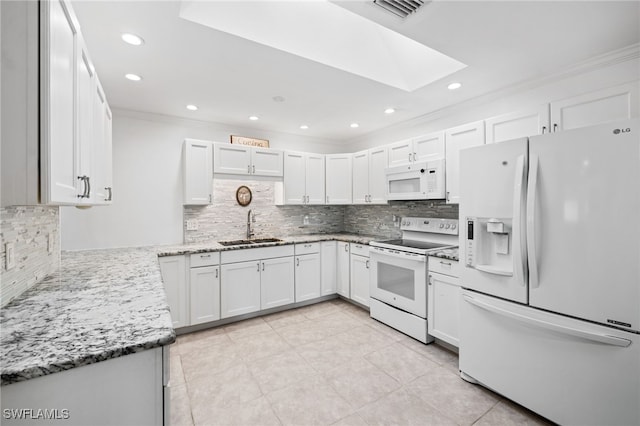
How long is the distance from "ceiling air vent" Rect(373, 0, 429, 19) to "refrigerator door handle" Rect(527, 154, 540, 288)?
3.82ft

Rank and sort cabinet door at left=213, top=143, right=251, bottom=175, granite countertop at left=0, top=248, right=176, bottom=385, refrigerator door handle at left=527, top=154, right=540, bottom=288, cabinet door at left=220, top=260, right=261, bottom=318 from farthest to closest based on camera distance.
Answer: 1. cabinet door at left=213, top=143, right=251, bottom=175
2. cabinet door at left=220, top=260, right=261, bottom=318
3. refrigerator door handle at left=527, top=154, right=540, bottom=288
4. granite countertop at left=0, top=248, right=176, bottom=385

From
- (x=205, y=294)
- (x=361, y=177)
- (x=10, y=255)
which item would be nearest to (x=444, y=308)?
(x=361, y=177)

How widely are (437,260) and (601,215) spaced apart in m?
1.26

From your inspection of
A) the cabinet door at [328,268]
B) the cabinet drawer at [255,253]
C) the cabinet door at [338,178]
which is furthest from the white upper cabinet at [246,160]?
the cabinet door at [328,268]

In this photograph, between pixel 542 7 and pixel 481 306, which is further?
pixel 481 306

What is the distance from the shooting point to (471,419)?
181 cm

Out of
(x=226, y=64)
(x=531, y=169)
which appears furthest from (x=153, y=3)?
(x=531, y=169)

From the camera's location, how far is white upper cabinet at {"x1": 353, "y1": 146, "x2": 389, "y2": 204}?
12.1 ft

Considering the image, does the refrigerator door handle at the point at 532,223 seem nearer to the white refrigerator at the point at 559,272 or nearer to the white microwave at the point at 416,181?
the white refrigerator at the point at 559,272

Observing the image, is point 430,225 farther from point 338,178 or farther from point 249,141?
point 249,141

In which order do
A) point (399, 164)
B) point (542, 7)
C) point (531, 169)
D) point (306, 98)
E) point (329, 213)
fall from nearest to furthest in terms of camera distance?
point (542, 7)
point (531, 169)
point (306, 98)
point (399, 164)
point (329, 213)

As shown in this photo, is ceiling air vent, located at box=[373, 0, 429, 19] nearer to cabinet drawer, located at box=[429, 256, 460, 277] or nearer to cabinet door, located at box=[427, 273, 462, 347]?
cabinet drawer, located at box=[429, 256, 460, 277]

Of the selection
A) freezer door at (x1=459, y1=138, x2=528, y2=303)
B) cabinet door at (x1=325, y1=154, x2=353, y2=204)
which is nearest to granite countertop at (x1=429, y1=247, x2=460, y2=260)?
freezer door at (x1=459, y1=138, x2=528, y2=303)

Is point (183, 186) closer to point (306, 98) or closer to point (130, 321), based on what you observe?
point (306, 98)
